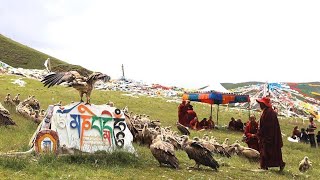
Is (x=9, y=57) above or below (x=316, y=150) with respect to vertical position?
above

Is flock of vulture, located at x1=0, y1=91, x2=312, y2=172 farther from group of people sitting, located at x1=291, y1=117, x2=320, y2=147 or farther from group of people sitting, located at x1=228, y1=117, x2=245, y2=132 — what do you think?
group of people sitting, located at x1=291, y1=117, x2=320, y2=147

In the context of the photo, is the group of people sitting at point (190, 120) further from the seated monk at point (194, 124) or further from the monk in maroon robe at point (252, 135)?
the monk in maroon robe at point (252, 135)

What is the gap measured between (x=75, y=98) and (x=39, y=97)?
10.5ft

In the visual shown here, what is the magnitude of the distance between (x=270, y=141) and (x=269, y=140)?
0.05 metres

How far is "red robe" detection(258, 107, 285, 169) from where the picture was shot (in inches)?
579

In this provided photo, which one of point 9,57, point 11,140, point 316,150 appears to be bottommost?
point 316,150

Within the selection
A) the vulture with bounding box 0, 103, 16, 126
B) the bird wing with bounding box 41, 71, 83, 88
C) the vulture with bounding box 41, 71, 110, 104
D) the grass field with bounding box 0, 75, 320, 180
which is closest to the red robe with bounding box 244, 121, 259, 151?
the grass field with bounding box 0, 75, 320, 180

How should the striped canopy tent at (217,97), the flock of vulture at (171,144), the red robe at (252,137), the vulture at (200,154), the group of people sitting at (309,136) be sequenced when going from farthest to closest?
the striped canopy tent at (217,97) → the group of people sitting at (309,136) → the red robe at (252,137) → the vulture at (200,154) → the flock of vulture at (171,144)

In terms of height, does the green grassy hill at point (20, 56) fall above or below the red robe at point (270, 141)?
above

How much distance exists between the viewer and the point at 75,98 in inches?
1313

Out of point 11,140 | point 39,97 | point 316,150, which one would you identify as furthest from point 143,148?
point 39,97

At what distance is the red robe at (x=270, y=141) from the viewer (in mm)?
14711

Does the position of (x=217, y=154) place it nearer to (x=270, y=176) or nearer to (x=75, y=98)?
(x=270, y=176)

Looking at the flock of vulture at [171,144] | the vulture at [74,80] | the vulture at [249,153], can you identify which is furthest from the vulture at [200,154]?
the vulture at [249,153]
